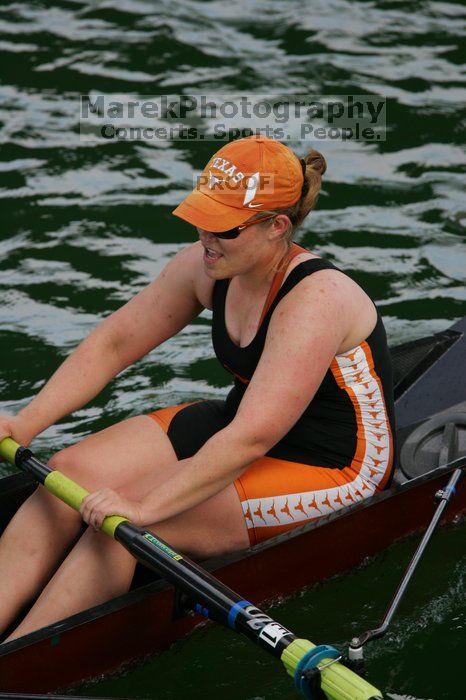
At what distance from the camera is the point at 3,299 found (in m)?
6.96

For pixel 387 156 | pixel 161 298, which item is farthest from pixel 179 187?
pixel 161 298

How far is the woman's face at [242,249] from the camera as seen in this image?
3.99 metres

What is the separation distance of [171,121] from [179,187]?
1.05 meters

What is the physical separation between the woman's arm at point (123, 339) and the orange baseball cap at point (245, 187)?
1.59ft

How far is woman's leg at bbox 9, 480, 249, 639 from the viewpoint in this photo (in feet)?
13.0

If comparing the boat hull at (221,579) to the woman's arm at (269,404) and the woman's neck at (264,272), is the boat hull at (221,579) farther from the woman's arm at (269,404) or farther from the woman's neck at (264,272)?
the woman's neck at (264,272)

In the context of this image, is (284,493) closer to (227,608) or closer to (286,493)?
(286,493)

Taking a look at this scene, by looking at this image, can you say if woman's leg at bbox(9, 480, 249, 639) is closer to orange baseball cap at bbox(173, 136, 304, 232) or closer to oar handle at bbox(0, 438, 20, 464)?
oar handle at bbox(0, 438, 20, 464)

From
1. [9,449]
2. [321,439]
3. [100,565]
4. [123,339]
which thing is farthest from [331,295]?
[9,449]

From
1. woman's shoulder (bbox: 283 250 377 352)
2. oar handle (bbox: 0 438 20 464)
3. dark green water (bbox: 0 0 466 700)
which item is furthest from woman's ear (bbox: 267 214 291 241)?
dark green water (bbox: 0 0 466 700)

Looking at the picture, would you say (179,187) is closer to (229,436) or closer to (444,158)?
(444,158)

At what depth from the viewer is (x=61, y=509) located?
4184 mm

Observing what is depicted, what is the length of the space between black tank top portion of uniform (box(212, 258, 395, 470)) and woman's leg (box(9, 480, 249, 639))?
1.01ft

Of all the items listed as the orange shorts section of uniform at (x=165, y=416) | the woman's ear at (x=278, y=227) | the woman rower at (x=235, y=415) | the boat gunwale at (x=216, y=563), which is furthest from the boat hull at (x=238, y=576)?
the woman's ear at (x=278, y=227)
